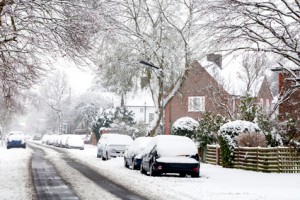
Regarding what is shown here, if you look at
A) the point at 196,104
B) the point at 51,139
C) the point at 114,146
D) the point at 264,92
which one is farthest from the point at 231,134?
the point at 51,139

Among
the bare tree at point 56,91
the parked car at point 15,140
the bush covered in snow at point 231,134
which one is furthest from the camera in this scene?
the bare tree at point 56,91

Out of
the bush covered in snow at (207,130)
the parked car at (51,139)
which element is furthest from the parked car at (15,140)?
the bush covered in snow at (207,130)

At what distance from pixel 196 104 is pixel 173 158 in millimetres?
35200

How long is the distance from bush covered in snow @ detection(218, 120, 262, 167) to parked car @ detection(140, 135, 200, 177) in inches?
191

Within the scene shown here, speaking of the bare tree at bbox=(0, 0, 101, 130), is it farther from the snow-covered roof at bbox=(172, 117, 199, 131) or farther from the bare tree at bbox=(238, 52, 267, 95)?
the bare tree at bbox=(238, 52, 267, 95)

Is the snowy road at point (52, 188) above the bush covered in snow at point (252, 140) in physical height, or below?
below

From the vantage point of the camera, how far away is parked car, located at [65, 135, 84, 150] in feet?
181

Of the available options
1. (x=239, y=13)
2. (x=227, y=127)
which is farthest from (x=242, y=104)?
(x=239, y=13)

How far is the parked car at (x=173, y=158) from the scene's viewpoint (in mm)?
18812

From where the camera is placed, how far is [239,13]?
1675cm

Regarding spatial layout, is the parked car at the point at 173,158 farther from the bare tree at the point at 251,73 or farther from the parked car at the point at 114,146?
the bare tree at the point at 251,73

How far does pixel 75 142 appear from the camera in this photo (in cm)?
5588

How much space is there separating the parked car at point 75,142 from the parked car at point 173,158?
36022 millimetres

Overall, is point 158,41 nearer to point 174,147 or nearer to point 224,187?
point 174,147
